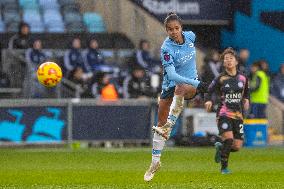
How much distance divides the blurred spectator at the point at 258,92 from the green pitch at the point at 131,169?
203 cm

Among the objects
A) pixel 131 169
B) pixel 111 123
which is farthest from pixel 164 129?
pixel 111 123

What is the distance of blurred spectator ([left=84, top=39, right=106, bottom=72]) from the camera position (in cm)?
2528

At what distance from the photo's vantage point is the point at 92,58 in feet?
83.6

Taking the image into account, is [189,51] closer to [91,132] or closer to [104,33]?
[91,132]

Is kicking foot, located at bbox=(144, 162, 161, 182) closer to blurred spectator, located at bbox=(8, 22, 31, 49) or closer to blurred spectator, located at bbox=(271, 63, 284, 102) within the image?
blurred spectator, located at bbox=(8, 22, 31, 49)

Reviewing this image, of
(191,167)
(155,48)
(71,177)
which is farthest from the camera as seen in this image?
(155,48)

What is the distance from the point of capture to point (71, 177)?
13.8 meters

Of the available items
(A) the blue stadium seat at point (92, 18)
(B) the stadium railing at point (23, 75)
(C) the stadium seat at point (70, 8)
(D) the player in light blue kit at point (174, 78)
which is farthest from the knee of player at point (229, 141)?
(C) the stadium seat at point (70, 8)

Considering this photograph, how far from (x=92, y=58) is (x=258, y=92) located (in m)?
4.45

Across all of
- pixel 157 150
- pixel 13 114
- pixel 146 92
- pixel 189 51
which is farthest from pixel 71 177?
pixel 146 92

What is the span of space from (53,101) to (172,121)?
11.3m

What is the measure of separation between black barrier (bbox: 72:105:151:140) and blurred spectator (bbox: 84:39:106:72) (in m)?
1.84

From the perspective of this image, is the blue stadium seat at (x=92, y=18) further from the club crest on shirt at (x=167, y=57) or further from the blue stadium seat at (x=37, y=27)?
the club crest on shirt at (x=167, y=57)

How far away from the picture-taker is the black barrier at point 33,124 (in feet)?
75.8
